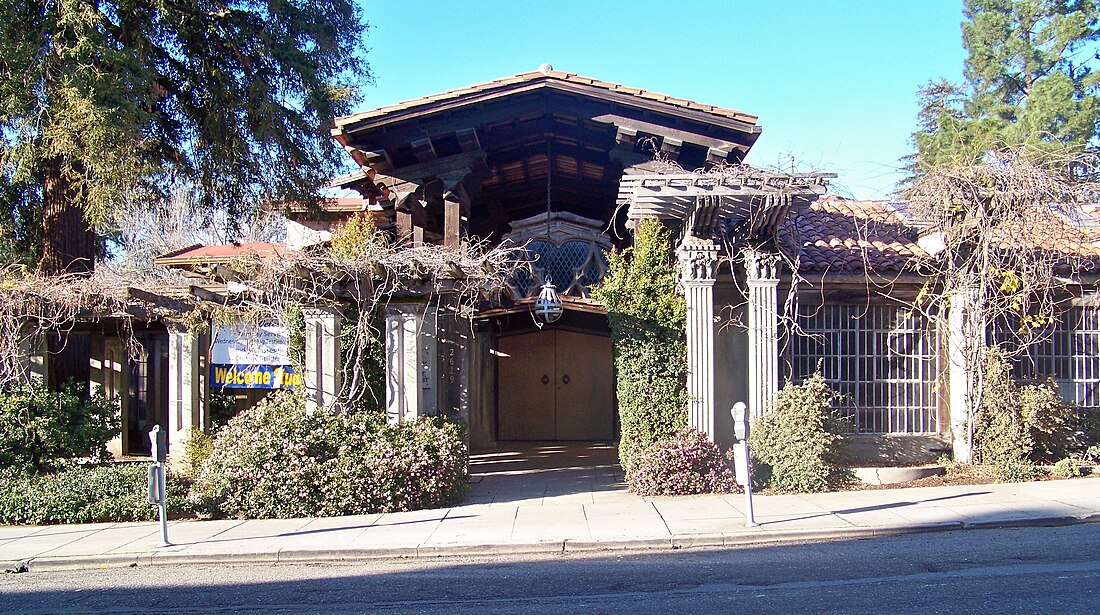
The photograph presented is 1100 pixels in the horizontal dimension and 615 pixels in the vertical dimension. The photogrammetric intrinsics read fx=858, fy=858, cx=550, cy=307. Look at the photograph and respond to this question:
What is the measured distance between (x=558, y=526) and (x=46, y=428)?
279 inches

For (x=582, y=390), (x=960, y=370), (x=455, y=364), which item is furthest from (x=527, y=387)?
(x=960, y=370)

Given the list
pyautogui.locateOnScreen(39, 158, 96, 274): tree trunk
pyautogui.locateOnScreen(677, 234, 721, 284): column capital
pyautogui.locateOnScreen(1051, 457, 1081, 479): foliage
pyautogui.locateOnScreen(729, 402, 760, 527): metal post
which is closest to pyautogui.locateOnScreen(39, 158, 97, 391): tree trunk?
pyautogui.locateOnScreen(39, 158, 96, 274): tree trunk

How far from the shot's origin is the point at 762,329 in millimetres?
12422

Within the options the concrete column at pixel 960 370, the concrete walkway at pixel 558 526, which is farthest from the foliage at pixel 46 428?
the concrete column at pixel 960 370

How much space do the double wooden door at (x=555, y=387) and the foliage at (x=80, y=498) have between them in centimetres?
949

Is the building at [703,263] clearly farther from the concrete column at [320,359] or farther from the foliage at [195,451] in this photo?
the foliage at [195,451]

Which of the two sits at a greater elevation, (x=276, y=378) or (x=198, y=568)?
(x=276, y=378)

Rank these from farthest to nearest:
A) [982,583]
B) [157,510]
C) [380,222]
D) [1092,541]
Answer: [380,222] → [157,510] → [1092,541] → [982,583]

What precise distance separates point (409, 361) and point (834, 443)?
6034 millimetres

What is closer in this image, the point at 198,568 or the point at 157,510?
the point at 198,568

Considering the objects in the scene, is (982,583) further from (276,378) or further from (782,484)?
(276,378)

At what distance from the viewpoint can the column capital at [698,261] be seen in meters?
12.4

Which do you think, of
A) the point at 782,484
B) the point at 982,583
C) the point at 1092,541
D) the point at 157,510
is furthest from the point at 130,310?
the point at 1092,541

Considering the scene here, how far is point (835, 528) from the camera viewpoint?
9297 millimetres
